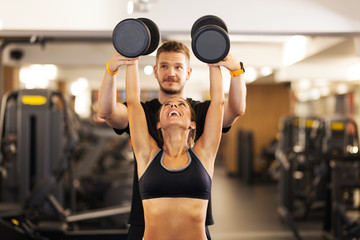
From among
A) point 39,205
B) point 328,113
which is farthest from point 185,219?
point 328,113

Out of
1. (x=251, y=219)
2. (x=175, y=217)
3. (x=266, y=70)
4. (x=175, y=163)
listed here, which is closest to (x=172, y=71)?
(x=175, y=163)

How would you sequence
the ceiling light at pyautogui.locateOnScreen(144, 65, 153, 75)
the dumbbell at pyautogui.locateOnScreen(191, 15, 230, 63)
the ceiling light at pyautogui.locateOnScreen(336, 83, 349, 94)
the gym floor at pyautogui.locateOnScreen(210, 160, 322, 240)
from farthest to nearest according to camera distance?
the ceiling light at pyautogui.locateOnScreen(336, 83, 349, 94) < the gym floor at pyautogui.locateOnScreen(210, 160, 322, 240) < the ceiling light at pyautogui.locateOnScreen(144, 65, 153, 75) < the dumbbell at pyautogui.locateOnScreen(191, 15, 230, 63)

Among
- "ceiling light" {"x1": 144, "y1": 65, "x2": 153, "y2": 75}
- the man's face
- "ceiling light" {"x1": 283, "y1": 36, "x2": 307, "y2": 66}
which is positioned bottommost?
the man's face

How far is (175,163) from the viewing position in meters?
1.49

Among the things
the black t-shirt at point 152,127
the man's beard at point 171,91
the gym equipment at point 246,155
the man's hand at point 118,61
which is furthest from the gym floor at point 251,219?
the man's hand at point 118,61

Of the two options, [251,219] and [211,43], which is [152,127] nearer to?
[211,43]

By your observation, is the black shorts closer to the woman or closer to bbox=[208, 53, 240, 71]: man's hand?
the woman

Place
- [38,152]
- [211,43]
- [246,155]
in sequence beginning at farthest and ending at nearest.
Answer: [246,155] < [38,152] < [211,43]

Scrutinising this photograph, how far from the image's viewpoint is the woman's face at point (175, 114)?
4.91 feet

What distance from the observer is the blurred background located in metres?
2.79

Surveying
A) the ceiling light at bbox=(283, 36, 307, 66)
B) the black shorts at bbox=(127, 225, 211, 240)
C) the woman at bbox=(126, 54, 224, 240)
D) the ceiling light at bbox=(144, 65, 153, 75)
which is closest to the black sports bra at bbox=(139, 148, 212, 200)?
the woman at bbox=(126, 54, 224, 240)

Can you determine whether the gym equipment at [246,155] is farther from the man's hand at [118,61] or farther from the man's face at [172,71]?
the man's hand at [118,61]

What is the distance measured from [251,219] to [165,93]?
4.37 m

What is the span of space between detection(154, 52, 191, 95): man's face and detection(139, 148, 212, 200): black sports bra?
296 mm
